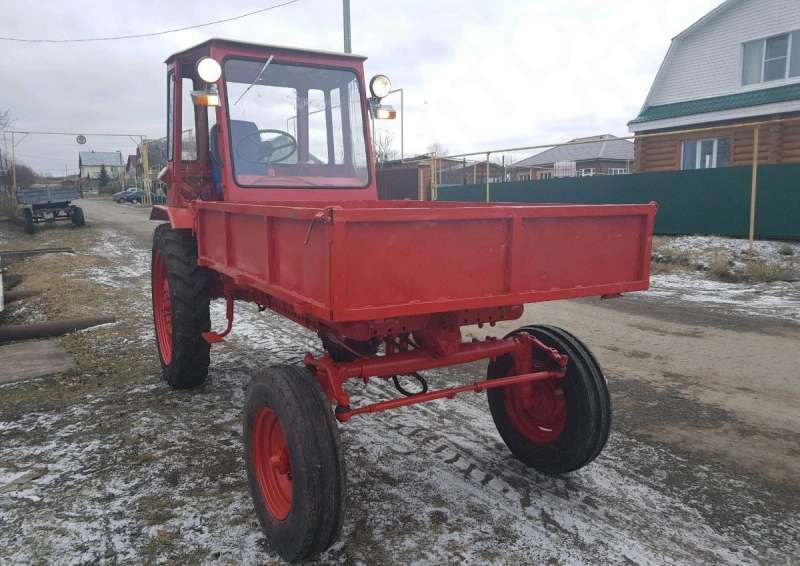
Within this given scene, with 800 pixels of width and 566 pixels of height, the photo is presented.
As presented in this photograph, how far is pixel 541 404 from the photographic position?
3.53 m

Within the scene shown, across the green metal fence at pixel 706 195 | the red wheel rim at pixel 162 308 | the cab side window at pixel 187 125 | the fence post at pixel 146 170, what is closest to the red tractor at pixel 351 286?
the cab side window at pixel 187 125

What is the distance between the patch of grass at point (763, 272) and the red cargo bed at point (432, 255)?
7.54m

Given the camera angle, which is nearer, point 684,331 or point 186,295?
point 186,295

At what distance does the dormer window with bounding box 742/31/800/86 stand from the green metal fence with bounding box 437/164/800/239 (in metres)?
6.68

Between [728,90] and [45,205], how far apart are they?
20981mm

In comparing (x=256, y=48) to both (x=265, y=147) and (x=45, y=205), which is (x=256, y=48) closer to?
(x=265, y=147)

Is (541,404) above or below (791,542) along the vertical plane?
above

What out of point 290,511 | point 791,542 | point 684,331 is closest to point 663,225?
point 684,331

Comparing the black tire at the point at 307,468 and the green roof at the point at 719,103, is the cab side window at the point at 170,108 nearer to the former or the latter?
the black tire at the point at 307,468

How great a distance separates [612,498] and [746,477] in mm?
856

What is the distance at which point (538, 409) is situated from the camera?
3.55m

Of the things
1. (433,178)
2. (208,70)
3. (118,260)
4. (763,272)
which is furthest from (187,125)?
(433,178)

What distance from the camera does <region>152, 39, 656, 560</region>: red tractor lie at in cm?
241

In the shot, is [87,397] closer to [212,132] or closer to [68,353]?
[68,353]
